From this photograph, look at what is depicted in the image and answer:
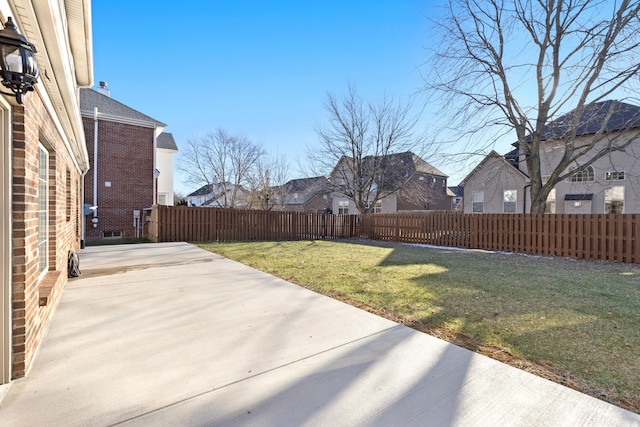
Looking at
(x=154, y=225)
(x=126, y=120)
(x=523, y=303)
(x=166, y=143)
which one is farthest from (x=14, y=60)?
(x=166, y=143)

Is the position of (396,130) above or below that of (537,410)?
above

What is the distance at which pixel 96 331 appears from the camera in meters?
3.23

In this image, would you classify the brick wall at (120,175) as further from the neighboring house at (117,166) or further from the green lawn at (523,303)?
the green lawn at (523,303)

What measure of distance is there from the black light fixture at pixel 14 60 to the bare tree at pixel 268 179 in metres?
24.9

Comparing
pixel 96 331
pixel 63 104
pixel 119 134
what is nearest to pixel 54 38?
pixel 63 104

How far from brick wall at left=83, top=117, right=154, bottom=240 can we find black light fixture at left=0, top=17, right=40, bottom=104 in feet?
52.0

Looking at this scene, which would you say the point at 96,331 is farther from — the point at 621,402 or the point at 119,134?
the point at 119,134

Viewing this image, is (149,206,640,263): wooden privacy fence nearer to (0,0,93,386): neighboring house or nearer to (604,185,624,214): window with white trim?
(0,0,93,386): neighboring house

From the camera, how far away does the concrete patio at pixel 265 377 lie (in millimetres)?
1929

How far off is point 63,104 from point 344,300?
4560 mm

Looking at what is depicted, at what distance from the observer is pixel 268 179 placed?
2716 centimetres

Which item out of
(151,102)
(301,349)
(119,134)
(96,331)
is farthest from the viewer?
(151,102)

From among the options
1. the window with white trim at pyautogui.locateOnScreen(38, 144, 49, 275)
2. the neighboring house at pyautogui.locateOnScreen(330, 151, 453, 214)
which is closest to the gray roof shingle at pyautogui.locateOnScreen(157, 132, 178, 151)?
the neighboring house at pyautogui.locateOnScreen(330, 151, 453, 214)

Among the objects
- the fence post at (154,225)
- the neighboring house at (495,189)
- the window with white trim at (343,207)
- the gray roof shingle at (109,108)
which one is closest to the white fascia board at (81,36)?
the fence post at (154,225)
